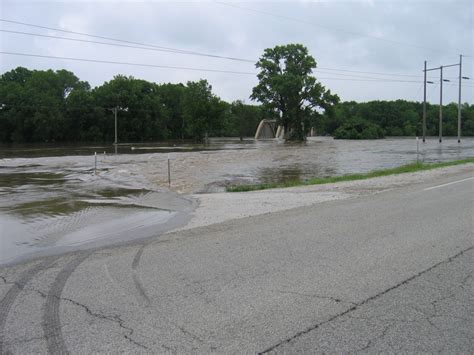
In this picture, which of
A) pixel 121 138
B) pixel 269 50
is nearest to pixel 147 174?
pixel 269 50

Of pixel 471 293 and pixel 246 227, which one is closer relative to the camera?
pixel 471 293

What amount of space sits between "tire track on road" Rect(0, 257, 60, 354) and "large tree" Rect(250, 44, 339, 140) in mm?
76448

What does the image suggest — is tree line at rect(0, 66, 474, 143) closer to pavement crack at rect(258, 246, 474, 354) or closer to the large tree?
the large tree

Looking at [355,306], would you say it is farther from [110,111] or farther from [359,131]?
[359,131]

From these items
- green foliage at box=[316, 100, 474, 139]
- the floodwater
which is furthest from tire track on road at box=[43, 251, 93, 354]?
green foliage at box=[316, 100, 474, 139]

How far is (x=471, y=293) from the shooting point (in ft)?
16.3

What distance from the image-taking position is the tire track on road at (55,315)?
149 inches

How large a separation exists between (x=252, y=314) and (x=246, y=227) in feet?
14.4

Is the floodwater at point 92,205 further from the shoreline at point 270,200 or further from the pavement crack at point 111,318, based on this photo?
the pavement crack at point 111,318

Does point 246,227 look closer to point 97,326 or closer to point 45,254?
point 45,254

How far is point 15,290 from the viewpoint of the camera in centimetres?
522

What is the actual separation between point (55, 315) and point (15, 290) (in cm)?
113

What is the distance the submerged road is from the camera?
12.8 feet

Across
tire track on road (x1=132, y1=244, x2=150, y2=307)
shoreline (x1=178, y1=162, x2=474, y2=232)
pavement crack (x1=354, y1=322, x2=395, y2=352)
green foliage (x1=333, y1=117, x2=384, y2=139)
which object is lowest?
pavement crack (x1=354, y1=322, x2=395, y2=352)
